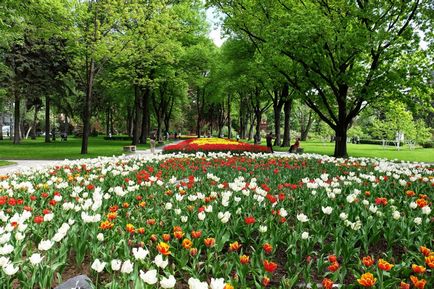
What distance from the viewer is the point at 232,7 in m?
25.2

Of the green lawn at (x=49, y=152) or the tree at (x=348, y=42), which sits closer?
the tree at (x=348, y=42)

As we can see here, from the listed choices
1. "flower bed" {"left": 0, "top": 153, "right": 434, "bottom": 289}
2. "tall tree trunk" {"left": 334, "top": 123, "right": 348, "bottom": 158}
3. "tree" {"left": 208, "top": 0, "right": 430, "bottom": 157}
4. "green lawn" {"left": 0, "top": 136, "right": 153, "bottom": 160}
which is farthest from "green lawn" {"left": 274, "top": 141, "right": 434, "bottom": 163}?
"flower bed" {"left": 0, "top": 153, "right": 434, "bottom": 289}

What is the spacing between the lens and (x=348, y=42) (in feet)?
58.1

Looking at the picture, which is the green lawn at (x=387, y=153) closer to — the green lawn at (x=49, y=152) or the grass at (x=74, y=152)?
the grass at (x=74, y=152)

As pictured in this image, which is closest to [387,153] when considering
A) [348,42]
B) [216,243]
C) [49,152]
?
[348,42]

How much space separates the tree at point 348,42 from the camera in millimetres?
18188

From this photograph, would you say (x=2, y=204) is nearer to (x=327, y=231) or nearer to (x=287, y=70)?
(x=327, y=231)

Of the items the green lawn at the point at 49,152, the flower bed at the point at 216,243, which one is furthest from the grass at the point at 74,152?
the flower bed at the point at 216,243

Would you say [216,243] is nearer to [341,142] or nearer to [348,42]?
[348,42]

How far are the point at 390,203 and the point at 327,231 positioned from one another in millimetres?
1466

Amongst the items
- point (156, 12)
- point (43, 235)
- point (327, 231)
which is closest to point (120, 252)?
point (43, 235)

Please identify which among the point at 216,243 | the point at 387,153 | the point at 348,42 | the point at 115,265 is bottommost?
the point at 387,153

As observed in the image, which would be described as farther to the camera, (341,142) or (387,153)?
(387,153)

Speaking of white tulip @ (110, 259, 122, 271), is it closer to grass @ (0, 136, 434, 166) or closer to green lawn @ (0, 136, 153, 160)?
grass @ (0, 136, 434, 166)
